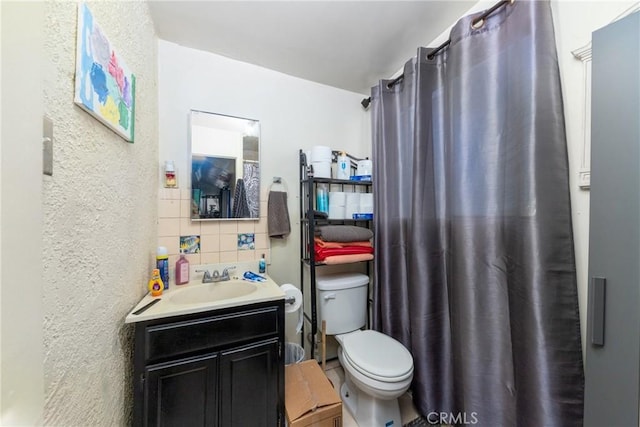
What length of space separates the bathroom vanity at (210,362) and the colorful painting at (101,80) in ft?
2.43

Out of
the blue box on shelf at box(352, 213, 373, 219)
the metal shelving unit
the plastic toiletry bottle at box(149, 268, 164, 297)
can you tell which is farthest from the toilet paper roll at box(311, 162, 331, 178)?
the plastic toiletry bottle at box(149, 268, 164, 297)

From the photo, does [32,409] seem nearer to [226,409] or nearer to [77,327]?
[77,327]

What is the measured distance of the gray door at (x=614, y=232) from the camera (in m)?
0.68

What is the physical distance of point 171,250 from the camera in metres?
1.40

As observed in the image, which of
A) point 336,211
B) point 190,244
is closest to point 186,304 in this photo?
point 190,244

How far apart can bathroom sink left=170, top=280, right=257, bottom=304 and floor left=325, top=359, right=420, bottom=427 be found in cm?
93

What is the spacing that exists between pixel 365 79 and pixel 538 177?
1408 mm

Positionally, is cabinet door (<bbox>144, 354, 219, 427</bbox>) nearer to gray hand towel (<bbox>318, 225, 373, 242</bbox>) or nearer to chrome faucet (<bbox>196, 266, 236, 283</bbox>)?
chrome faucet (<bbox>196, 266, 236, 283</bbox>)

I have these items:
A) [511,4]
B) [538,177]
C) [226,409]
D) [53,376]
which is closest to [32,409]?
[53,376]

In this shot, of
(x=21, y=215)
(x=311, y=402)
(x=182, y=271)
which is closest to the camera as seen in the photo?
(x=21, y=215)

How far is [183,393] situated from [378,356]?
0.93m

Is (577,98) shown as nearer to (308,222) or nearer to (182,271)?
(308,222)

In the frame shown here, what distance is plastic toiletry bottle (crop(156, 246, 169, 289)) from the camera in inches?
49.2

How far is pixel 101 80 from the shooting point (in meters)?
0.74
